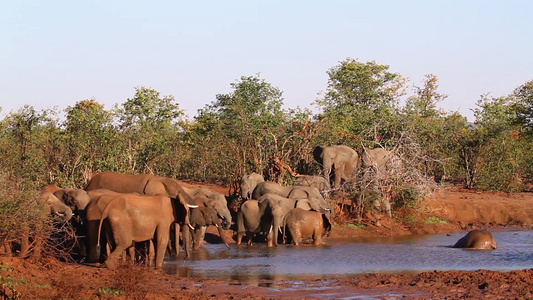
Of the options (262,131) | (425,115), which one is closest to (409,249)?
(262,131)

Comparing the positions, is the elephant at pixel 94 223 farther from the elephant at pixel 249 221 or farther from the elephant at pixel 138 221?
the elephant at pixel 249 221

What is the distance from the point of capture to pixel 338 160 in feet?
88.0

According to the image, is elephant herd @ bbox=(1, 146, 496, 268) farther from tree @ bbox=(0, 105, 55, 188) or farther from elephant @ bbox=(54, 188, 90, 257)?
tree @ bbox=(0, 105, 55, 188)

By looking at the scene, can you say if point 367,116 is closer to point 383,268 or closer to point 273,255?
point 273,255

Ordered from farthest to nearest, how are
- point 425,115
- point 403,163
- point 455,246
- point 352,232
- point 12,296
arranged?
point 425,115 < point 403,163 < point 352,232 < point 455,246 < point 12,296

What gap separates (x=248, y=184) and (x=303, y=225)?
3184mm

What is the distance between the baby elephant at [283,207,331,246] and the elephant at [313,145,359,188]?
191 inches

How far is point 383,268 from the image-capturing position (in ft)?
53.5

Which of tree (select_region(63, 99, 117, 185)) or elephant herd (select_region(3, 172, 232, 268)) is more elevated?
tree (select_region(63, 99, 117, 185))

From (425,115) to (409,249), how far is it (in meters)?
20.7

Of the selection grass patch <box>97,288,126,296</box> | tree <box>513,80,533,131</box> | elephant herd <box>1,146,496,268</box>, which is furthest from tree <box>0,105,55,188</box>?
tree <box>513,80,533,131</box>

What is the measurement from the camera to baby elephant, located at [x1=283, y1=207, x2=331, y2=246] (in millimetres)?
21297

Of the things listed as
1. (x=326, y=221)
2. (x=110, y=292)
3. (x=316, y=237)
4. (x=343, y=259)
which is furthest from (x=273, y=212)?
(x=110, y=292)

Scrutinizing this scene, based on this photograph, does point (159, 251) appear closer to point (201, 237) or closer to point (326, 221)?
point (201, 237)
